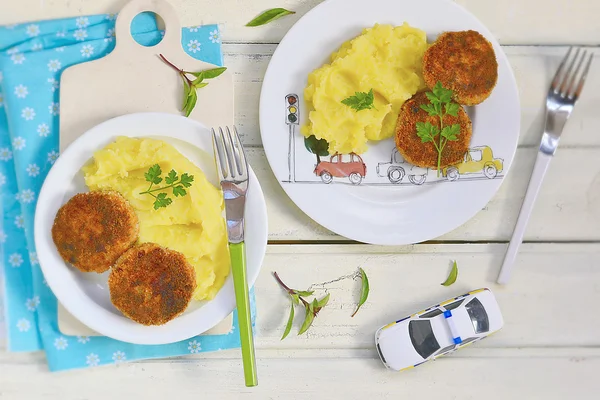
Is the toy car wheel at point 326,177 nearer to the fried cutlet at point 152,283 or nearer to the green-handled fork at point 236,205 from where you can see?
the green-handled fork at point 236,205

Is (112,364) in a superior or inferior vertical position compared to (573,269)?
inferior

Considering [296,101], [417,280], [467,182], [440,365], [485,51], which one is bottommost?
[440,365]

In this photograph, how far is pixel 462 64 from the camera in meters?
2.33

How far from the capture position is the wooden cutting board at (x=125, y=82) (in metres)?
2.37

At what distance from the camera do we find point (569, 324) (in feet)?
8.62

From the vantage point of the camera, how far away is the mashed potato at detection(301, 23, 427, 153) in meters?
2.34

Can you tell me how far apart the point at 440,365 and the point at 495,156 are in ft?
3.09

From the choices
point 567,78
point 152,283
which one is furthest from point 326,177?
point 567,78

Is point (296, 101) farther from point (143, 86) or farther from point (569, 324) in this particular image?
point (569, 324)

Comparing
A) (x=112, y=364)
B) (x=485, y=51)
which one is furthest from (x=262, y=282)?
(x=485, y=51)

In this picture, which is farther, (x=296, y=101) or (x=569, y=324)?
(x=569, y=324)

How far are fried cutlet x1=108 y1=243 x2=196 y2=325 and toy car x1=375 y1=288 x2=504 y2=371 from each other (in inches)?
34.2

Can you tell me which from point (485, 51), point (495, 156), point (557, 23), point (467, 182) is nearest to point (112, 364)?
point (467, 182)

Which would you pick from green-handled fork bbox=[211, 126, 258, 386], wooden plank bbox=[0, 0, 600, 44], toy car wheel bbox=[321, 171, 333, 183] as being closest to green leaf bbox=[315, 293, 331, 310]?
green-handled fork bbox=[211, 126, 258, 386]
